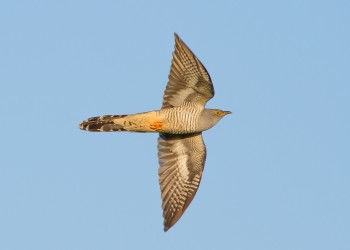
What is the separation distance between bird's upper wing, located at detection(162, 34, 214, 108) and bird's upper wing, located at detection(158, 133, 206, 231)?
3.89 feet

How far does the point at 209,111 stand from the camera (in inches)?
579

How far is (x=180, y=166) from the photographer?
1581cm

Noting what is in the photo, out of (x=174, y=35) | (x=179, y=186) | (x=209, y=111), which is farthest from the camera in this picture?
(x=179, y=186)

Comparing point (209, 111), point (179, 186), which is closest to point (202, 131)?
point (209, 111)

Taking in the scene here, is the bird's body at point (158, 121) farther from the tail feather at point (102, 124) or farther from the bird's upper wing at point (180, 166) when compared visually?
the bird's upper wing at point (180, 166)

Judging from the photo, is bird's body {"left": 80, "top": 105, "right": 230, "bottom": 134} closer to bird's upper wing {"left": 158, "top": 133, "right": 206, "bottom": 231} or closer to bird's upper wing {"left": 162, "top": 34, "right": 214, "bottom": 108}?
bird's upper wing {"left": 162, "top": 34, "right": 214, "bottom": 108}

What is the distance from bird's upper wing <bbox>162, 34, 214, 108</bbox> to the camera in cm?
1399

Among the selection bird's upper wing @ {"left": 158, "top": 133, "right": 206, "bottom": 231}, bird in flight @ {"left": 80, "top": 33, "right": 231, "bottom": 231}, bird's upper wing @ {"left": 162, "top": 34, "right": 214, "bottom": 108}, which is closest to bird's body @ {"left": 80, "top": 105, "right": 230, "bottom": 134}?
bird in flight @ {"left": 80, "top": 33, "right": 231, "bottom": 231}

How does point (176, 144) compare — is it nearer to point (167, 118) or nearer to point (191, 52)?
point (167, 118)

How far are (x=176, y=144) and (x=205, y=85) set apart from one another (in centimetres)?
184

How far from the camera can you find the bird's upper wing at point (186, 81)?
45.9ft

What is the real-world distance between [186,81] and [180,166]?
7.04 ft

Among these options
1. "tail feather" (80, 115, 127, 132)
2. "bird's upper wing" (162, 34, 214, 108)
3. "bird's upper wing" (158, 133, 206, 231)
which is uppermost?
"bird's upper wing" (162, 34, 214, 108)

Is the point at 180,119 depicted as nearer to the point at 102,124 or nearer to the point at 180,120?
the point at 180,120
